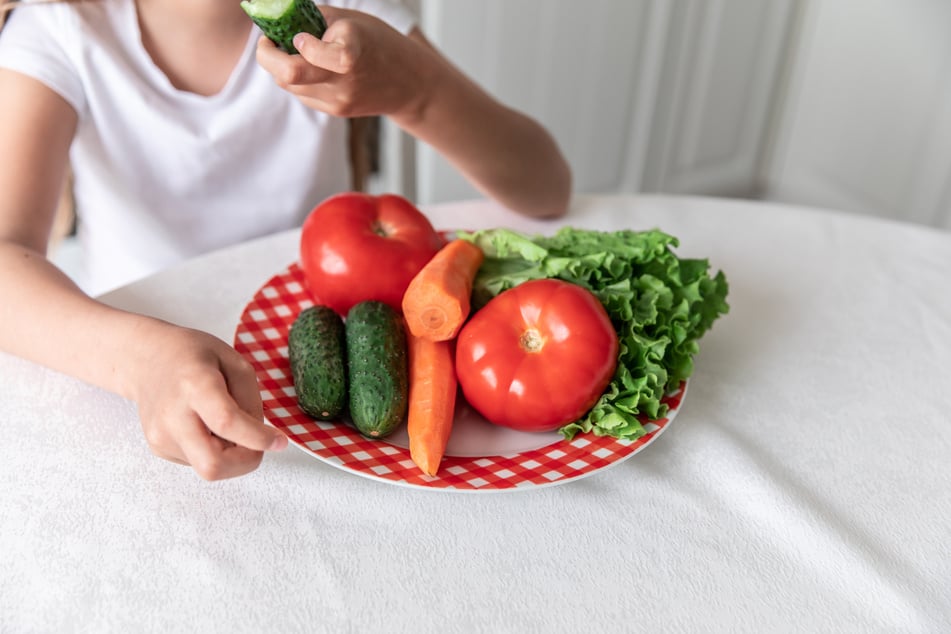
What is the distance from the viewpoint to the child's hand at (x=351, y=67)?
29.4 inches

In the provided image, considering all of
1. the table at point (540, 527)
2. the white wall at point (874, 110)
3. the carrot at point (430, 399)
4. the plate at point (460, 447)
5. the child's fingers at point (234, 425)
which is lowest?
the white wall at point (874, 110)

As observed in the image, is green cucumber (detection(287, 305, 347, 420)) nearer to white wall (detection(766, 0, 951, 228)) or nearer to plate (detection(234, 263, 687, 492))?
plate (detection(234, 263, 687, 492))

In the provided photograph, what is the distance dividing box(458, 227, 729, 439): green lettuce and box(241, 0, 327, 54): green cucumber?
26 centimetres

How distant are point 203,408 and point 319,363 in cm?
15

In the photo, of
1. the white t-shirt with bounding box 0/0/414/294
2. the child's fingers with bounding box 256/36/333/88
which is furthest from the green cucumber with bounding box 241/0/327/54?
the white t-shirt with bounding box 0/0/414/294

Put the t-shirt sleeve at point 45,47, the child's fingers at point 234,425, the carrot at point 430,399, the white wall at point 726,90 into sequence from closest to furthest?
the child's fingers at point 234,425, the carrot at point 430,399, the t-shirt sleeve at point 45,47, the white wall at point 726,90

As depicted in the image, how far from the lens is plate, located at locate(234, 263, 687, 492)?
66cm

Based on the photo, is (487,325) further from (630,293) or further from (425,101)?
(425,101)

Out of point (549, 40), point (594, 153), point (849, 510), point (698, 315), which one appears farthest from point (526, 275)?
point (594, 153)

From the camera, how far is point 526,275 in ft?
2.68

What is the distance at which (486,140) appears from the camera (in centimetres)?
106

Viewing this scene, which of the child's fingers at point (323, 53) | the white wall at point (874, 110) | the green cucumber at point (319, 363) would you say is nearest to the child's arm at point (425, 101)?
the child's fingers at point (323, 53)

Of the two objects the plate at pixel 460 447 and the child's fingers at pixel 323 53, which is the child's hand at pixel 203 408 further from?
the child's fingers at pixel 323 53

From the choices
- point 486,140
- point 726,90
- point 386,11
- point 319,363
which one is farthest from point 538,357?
point 726,90
